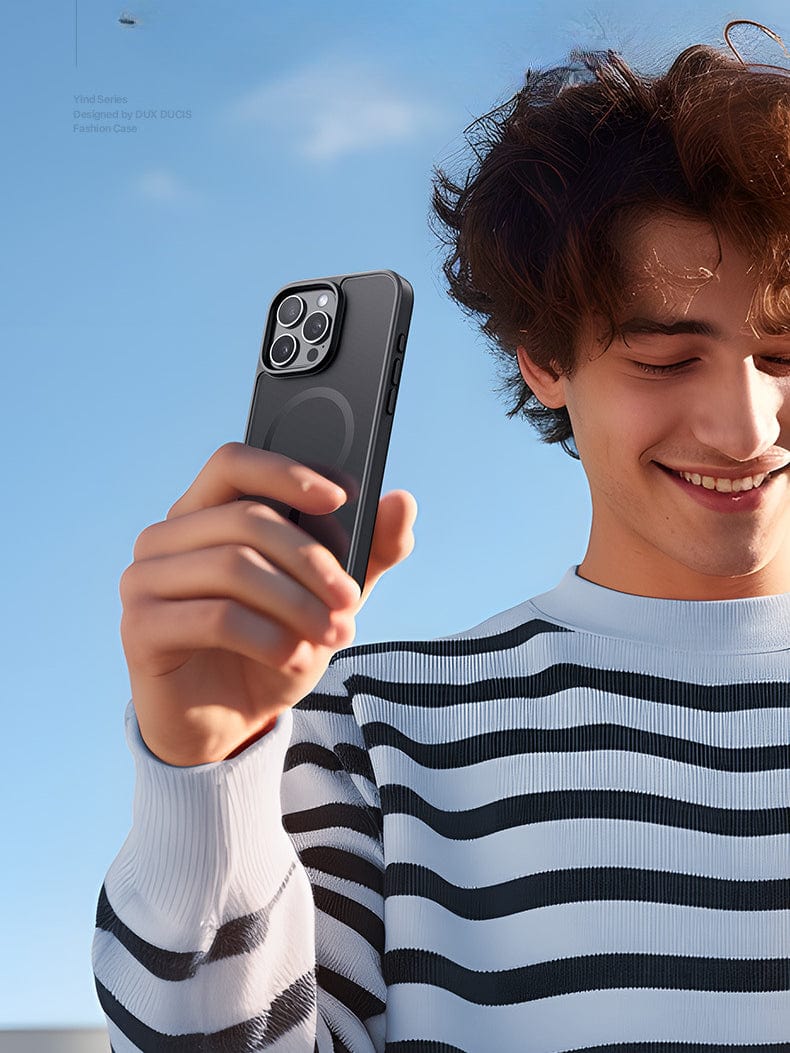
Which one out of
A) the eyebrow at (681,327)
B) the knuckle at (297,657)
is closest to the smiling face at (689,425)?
the eyebrow at (681,327)

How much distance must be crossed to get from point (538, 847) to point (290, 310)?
404 millimetres

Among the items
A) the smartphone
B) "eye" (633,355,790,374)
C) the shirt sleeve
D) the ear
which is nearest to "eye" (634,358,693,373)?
"eye" (633,355,790,374)

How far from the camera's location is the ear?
93 cm

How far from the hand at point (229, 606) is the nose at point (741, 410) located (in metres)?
0.37

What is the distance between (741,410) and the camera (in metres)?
0.73

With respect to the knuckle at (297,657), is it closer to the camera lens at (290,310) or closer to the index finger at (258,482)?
the index finger at (258,482)

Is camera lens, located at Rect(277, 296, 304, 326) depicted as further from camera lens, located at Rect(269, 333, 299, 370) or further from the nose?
the nose

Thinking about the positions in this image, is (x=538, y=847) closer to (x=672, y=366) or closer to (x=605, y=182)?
(x=672, y=366)

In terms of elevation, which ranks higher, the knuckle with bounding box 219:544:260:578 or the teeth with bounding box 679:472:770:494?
the teeth with bounding box 679:472:770:494

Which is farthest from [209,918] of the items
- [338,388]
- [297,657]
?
[338,388]

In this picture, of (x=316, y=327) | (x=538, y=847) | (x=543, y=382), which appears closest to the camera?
(x=316, y=327)

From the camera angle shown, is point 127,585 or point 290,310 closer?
point 127,585

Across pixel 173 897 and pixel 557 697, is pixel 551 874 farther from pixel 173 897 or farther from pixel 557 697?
pixel 173 897

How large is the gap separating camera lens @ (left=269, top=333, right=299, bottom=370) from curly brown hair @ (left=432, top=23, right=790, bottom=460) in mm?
318
